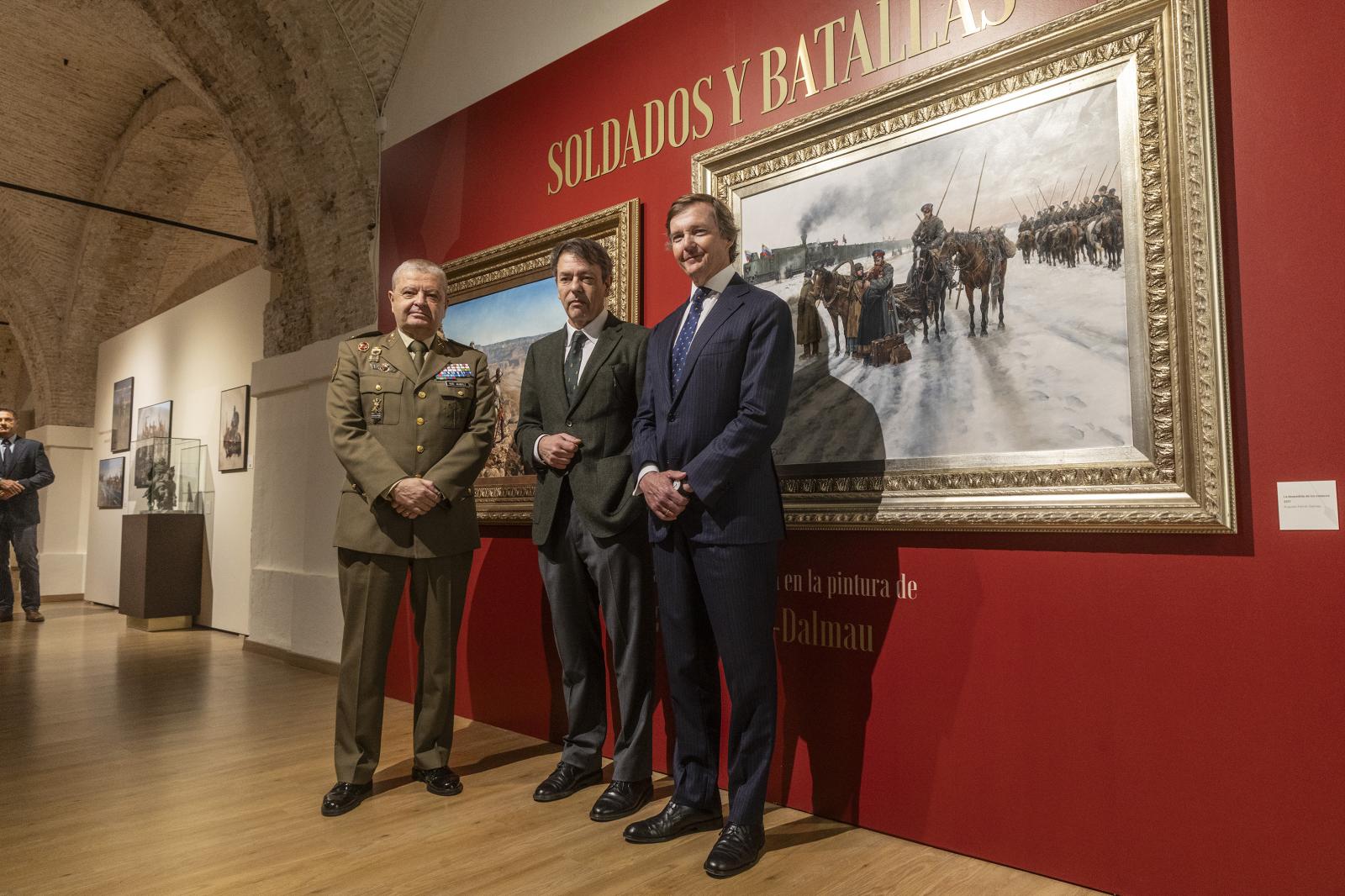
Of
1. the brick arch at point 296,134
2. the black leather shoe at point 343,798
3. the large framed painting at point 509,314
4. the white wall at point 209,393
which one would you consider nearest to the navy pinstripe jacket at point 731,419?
the large framed painting at point 509,314

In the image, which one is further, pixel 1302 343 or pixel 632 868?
pixel 632 868

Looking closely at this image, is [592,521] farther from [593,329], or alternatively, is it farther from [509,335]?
[509,335]

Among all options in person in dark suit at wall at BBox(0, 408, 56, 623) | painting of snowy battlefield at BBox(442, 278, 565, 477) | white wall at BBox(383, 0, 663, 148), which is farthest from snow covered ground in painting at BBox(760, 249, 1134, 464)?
person in dark suit at wall at BBox(0, 408, 56, 623)

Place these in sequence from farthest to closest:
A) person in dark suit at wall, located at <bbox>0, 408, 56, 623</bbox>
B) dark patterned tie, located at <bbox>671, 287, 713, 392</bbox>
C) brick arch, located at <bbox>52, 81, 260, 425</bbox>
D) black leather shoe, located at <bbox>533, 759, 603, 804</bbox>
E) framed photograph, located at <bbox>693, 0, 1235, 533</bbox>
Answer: brick arch, located at <bbox>52, 81, 260, 425</bbox> < person in dark suit at wall, located at <bbox>0, 408, 56, 623</bbox> < black leather shoe, located at <bbox>533, 759, 603, 804</bbox> < dark patterned tie, located at <bbox>671, 287, 713, 392</bbox> < framed photograph, located at <bbox>693, 0, 1235, 533</bbox>

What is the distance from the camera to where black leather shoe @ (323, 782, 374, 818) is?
2.88 meters

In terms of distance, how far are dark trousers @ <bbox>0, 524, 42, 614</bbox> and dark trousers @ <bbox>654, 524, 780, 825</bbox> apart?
830cm

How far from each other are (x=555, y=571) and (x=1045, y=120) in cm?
219

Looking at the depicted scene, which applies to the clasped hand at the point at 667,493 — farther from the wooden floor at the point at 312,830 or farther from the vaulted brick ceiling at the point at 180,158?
the vaulted brick ceiling at the point at 180,158

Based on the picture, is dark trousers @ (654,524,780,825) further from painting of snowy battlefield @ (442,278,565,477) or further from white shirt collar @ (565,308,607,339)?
painting of snowy battlefield @ (442,278,565,477)

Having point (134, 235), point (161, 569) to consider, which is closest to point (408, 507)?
point (161, 569)

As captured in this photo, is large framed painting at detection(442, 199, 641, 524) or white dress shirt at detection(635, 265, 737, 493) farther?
large framed painting at detection(442, 199, 641, 524)

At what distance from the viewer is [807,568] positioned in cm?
298

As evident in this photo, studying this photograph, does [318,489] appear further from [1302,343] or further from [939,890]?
[1302,343]

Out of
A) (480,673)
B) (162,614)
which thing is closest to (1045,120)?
(480,673)
